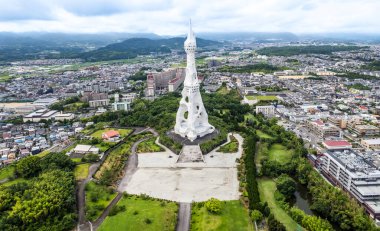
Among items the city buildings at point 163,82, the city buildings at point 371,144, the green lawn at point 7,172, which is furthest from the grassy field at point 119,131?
the city buildings at point 371,144

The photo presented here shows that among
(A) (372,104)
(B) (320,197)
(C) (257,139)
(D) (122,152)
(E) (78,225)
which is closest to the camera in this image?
(E) (78,225)

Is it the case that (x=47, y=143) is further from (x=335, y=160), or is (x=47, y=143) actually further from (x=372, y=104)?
(x=372, y=104)

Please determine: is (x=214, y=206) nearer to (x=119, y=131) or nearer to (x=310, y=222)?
(x=310, y=222)

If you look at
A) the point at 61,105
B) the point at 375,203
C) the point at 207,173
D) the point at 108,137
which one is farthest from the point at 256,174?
the point at 61,105

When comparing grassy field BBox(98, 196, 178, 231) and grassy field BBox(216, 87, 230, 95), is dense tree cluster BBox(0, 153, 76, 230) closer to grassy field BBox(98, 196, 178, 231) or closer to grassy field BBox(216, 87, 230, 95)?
grassy field BBox(98, 196, 178, 231)

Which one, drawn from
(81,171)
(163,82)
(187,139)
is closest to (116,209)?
(81,171)

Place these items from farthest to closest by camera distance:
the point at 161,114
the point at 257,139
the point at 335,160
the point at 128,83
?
the point at 128,83 < the point at 161,114 < the point at 257,139 < the point at 335,160
